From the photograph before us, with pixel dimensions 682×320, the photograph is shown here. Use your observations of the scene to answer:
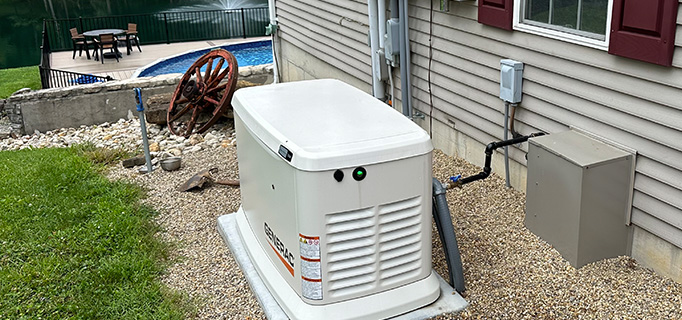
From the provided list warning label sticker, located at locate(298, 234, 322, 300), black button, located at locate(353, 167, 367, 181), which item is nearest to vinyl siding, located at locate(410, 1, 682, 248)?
black button, located at locate(353, 167, 367, 181)

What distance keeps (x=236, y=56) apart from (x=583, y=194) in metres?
14.5

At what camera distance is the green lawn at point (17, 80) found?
44.5ft

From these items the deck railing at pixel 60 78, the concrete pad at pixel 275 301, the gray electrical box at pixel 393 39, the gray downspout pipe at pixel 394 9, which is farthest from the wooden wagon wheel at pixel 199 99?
the concrete pad at pixel 275 301

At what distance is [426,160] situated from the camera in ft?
12.7

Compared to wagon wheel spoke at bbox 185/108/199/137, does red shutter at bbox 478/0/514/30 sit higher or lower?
higher

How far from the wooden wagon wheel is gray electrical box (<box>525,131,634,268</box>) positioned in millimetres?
5714

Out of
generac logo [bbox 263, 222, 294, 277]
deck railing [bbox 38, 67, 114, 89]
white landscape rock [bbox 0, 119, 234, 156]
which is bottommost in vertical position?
white landscape rock [bbox 0, 119, 234, 156]

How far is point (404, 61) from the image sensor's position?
23.8 feet

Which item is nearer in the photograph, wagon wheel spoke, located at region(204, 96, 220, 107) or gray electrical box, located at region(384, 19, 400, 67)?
gray electrical box, located at region(384, 19, 400, 67)

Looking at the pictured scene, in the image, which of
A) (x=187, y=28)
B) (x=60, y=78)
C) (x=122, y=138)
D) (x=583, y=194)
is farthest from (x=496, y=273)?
(x=187, y=28)

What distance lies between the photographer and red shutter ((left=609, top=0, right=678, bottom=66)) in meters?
3.97

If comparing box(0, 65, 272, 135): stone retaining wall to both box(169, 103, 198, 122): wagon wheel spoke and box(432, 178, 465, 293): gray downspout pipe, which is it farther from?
box(432, 178, 465, 293): gray downspout pipe

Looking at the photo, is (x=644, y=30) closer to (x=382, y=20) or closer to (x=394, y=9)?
(x=394, y=9)

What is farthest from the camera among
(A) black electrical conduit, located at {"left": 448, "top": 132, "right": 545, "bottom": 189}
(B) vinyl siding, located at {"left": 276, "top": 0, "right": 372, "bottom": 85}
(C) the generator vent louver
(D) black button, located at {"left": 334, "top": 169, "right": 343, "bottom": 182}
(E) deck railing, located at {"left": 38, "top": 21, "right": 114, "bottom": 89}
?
(E) deck railing, located at {"left": 38, "top": 21, "right": 114, "bottom": 89}
